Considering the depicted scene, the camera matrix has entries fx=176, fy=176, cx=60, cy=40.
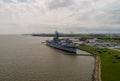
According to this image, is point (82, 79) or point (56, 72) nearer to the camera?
point (82, 79)

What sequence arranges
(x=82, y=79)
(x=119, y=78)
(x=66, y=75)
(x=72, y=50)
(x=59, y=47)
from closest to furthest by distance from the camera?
(x=119, y=78)
(x=82, y=79)
(x=66, y=75)
(x=72, y=50)
(x=59, y=47)

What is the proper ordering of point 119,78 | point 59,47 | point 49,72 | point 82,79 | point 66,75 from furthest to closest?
point 59,47 < point 49,72 < point 66,75 < point 82,79 < point 119,78

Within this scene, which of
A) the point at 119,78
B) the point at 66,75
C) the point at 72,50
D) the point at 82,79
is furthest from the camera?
the point at 72,50

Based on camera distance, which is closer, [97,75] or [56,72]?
[97,75]

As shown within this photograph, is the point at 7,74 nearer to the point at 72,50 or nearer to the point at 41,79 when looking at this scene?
the point at 41,79

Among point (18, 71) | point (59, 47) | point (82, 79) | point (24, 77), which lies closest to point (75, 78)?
point (82, 79)

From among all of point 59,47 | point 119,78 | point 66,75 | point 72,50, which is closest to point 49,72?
point 66,75

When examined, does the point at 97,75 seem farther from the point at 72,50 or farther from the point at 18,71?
the point at 72,50

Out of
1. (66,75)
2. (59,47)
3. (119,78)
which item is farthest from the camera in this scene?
(59,47)
